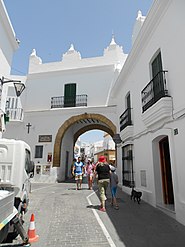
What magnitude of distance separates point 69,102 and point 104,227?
11845 millimetres

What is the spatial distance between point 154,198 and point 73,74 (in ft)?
41.0

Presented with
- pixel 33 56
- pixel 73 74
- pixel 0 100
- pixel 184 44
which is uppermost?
pixel 33 56

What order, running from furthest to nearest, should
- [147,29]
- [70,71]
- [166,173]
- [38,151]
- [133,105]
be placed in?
[70,71] < [38,151] < [133,105] < [147,29] < [166,173]

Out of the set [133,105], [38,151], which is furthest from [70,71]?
[133,105]

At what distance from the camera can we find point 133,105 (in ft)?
29.5

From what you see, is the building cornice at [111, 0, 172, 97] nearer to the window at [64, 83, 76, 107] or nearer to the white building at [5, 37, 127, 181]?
the white building at [5, 37, 127, 181]

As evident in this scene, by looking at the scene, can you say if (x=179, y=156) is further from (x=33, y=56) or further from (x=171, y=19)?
(x=33, y=56)

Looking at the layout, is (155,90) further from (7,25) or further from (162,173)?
(7,25)

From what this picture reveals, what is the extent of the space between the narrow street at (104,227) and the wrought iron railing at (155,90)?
3674mm

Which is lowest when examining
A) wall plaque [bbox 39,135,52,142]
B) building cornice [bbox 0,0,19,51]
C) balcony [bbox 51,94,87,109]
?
wall plaque [bbox 39,135,52,142]

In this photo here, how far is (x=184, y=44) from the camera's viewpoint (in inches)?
192

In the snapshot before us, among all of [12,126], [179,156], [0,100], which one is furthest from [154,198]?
[12,126]

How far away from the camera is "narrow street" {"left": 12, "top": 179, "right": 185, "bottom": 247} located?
359cm

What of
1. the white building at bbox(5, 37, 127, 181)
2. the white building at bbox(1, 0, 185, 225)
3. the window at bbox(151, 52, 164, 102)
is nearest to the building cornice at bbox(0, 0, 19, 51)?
the white building at bbox(1, 0, 185, 225)
